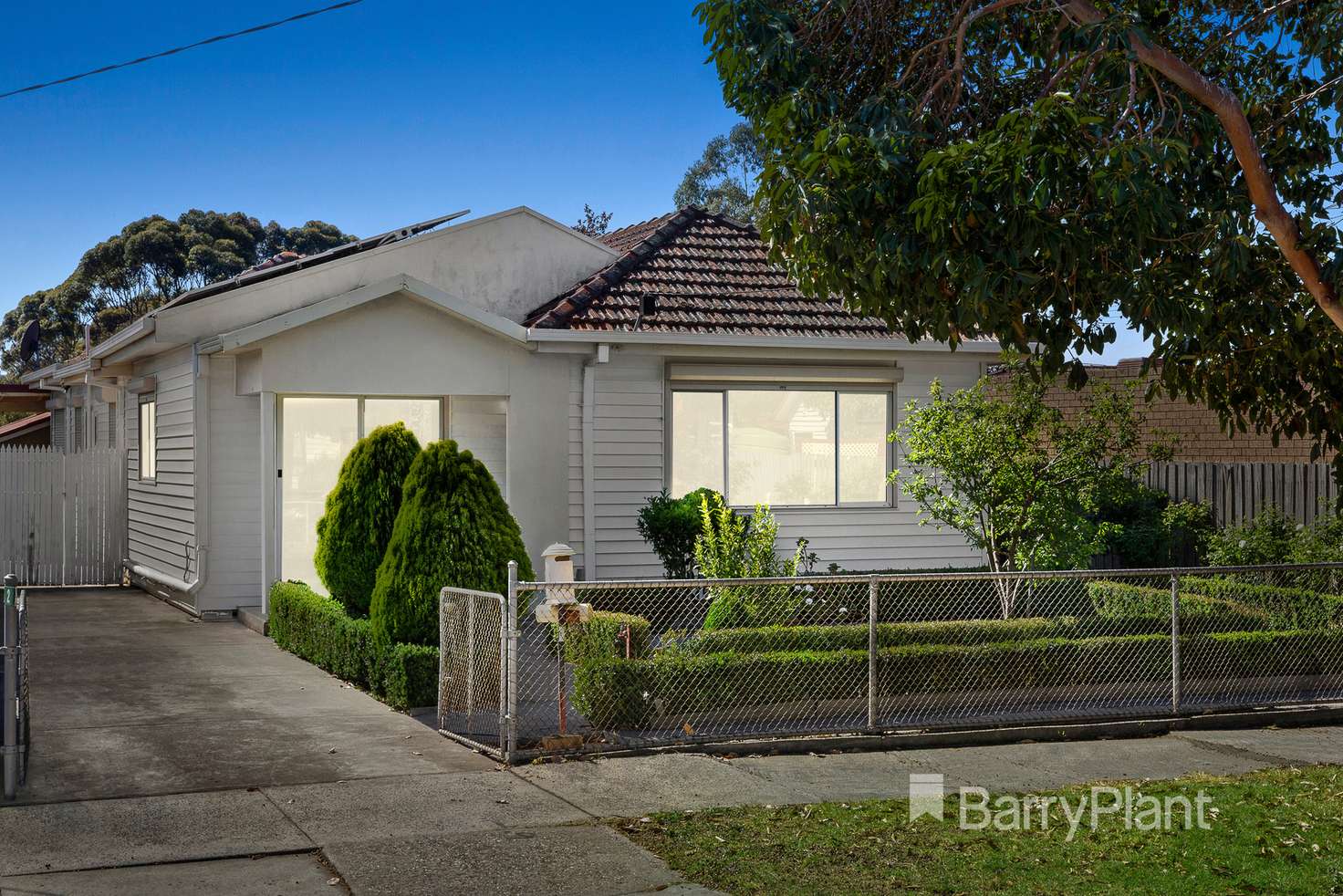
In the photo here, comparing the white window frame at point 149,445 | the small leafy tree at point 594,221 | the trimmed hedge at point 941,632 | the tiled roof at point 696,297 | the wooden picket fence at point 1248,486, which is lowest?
the trimmed hedge at point 941,632

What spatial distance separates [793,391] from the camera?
16938 millimetres

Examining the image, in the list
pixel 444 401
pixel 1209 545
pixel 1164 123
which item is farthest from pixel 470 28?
pixel 1164 123

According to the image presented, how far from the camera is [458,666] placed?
10148 mm

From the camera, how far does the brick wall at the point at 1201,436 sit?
74.8ft

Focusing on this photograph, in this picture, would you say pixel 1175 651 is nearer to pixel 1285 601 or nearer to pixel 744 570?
pixel 1285 601

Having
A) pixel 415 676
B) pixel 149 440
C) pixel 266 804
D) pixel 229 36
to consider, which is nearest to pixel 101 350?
pixel 149 440

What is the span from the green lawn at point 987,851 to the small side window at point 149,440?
12.6 metres

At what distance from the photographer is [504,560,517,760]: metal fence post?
30.0ft

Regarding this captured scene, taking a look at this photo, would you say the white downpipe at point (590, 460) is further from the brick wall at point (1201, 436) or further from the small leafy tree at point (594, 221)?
the small leafy tree at point (594, 221)

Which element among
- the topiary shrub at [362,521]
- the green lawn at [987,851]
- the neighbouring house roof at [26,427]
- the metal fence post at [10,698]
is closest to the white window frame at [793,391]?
the topiary shrub at [362,521]

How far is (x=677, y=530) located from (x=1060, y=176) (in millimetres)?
7940

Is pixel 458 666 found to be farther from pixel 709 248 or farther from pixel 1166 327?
pixel 709 248

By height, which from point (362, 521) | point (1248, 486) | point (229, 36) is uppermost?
point (229, 36)

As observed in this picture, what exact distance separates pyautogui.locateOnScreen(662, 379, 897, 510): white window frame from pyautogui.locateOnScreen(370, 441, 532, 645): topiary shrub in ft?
17.1
